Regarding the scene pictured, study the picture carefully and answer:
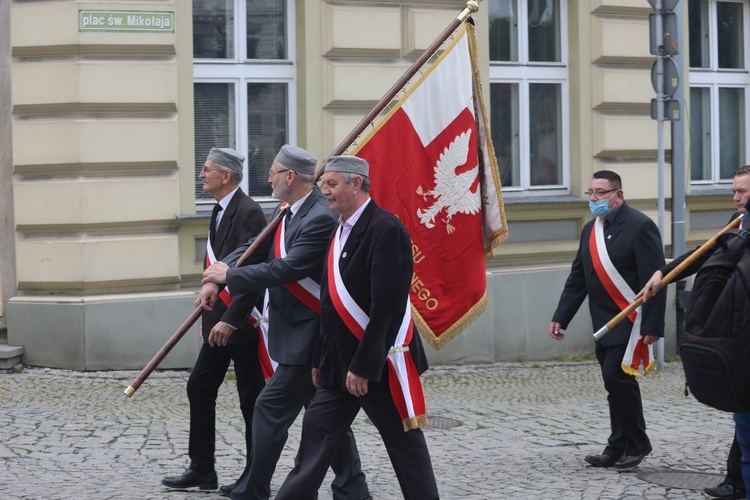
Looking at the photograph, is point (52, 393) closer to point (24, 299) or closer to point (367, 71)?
point (24, 299)

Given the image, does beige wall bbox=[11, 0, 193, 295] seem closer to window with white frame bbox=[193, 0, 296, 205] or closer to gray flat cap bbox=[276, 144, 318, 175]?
window with white frame bbox=[193, 0, 296, 205]

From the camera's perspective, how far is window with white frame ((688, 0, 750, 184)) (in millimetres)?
13625

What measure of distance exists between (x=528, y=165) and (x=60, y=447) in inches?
240

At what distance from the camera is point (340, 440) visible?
5676 mm

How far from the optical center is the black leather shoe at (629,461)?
24.6ft

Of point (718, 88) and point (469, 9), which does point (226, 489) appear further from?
point (718, 88)

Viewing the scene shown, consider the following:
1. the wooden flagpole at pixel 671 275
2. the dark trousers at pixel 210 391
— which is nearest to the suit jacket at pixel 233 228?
the dark trousers at pixel 210 391

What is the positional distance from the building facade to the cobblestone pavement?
2.09ft

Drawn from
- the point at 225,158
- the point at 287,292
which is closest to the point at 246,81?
→ the point at 225,158

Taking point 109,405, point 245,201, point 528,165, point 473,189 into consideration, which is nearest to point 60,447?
point 109,405

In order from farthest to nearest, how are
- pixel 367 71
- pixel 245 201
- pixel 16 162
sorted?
pixel 367 71, pixel 16 162, pixel 245 201

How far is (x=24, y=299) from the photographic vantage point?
10.5m

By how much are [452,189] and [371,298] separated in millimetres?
1782

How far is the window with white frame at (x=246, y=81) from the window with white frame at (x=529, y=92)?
2149 millimetres
